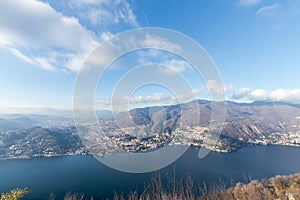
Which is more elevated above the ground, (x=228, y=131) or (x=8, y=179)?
(x=228, y=131)

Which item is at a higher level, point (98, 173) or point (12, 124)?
point (12, 124)

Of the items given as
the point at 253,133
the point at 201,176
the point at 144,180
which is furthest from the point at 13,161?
the point at 253,133

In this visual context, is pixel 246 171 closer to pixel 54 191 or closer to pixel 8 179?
pixel 54 191

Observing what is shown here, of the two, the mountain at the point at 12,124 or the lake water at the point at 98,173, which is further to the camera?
the mountain at the point at 12,124

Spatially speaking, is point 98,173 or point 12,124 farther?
point 12,124

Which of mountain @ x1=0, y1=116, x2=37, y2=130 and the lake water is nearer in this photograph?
the lake water

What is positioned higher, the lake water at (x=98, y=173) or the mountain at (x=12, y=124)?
the mountain at (x=12, y=124)

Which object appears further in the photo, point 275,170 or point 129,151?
point 275,170

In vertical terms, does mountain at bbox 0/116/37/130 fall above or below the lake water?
above
